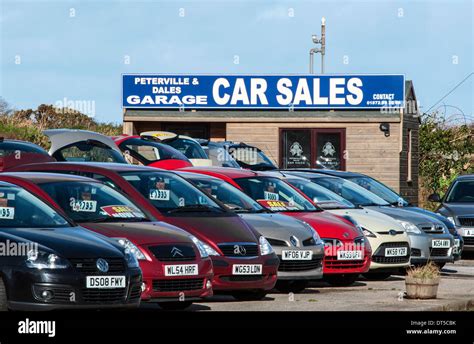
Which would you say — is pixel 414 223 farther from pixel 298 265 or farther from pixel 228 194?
pixel 298 265

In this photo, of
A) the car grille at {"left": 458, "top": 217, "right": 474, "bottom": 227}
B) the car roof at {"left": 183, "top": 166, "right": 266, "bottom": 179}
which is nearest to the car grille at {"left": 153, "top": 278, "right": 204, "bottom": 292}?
the car roof at {"left": 183, "top": 166, "right": 266, "bottom": 179}

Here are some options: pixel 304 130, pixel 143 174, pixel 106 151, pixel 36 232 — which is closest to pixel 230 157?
pixel 106 151

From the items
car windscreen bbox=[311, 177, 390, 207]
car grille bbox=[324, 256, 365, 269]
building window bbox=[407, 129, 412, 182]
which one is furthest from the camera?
building window bbox=[407, 129, 412, 182]

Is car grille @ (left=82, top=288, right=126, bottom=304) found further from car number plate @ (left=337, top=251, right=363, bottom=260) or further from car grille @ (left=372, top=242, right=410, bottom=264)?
car grille @ (left=372, top=242, right=410, bottom=264)

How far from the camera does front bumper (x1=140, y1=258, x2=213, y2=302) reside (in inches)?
513

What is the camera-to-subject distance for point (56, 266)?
11500 mm

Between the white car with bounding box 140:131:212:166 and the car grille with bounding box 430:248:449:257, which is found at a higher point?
the white car with bounding box 140:131:212:166

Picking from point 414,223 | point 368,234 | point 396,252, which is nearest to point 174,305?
point 368,234

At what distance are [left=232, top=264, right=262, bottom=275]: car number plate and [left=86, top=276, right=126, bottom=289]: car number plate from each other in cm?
268

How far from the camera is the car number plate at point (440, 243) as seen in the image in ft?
66.0

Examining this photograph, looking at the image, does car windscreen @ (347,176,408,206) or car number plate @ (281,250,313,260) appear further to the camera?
car windscreen @ (347,176,408,206)

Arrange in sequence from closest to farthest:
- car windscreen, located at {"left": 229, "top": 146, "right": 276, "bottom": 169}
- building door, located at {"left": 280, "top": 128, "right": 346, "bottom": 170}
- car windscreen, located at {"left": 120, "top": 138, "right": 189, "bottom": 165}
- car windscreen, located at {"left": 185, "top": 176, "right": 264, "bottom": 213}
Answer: car windscreen, located at {"left": 185, "top": 176, "right": 264, "bottom": 213}
car windscreen, located at {"left": 120, "top": 138, "right": 189, "bottom": 165}
car windscreen, located at {"left": 229, "top": 146, "right": 276, "bottom": 169}
building door, located at {"left": 280, "top": 128, "right": 346, "bottom": 170}

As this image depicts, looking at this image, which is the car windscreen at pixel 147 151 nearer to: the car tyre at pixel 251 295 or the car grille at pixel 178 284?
the car tyre at pixel 251 295

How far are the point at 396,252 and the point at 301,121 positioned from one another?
16.8 meters
